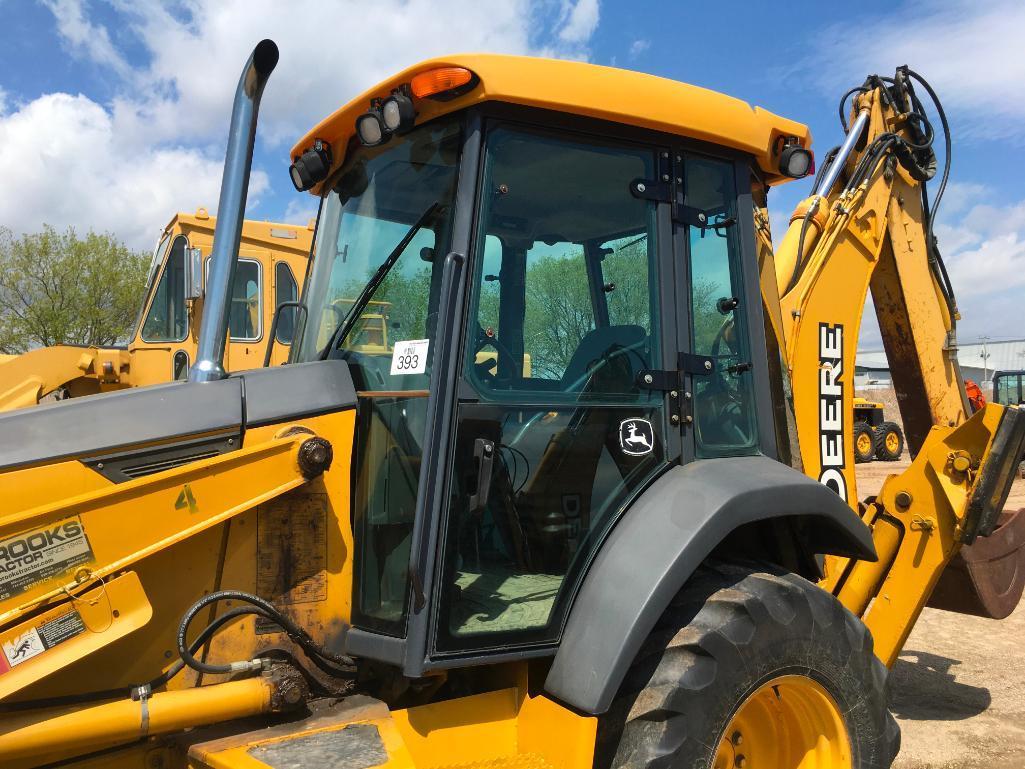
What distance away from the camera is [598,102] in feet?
8.96

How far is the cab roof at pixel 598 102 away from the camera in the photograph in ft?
8.54

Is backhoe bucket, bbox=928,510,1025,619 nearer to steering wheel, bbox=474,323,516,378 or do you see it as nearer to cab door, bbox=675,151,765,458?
cab door, bbox=675,151,765,458

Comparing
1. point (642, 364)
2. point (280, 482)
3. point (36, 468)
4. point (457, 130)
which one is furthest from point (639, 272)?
point (36, 468)

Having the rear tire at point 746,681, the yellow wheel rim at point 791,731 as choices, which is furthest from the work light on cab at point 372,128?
the yellow wheel rim at point 791,731

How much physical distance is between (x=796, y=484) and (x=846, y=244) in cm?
178

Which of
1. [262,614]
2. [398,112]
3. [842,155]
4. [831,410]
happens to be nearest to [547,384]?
[398,112]

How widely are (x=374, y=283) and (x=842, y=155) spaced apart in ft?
8.68

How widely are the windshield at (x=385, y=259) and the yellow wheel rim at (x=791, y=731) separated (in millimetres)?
1565

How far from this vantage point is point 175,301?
930 cm

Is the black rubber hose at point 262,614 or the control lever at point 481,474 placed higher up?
the control lever at point 481,474

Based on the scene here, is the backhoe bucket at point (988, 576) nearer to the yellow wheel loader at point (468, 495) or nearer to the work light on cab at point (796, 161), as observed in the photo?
the yellow wheel loader at point (468, 495)

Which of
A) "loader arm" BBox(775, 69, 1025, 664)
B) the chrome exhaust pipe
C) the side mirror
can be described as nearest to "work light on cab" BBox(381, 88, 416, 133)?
the chrome exhaust pipe

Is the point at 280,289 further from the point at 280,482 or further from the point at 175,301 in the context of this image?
the point at 280,482

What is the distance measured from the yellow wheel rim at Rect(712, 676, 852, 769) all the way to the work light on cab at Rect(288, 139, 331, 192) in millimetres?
2306
